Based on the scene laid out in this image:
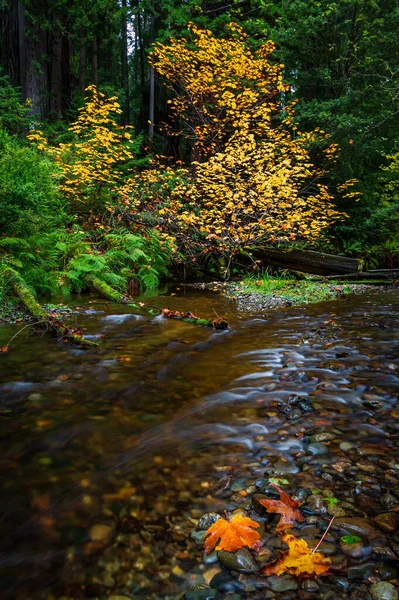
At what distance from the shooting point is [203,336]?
5371 mm

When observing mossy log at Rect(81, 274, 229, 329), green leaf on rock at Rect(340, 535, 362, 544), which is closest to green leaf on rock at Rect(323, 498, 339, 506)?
green leaf on rock at Rect(340, 535, 362, 544)

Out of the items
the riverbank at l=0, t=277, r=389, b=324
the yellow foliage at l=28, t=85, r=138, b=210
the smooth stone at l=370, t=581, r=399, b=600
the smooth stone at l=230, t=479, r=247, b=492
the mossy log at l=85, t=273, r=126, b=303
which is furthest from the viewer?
the yellow foliage at l=28, t=85, r=138, b=210

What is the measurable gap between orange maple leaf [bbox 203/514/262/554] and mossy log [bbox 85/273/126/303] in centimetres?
604

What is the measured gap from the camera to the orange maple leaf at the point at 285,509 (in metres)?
1.81

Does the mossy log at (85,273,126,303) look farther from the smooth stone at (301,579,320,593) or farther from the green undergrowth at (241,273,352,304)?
the smooth stone at (301,579,320,593)

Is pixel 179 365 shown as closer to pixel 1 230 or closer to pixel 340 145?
pixel 1 230

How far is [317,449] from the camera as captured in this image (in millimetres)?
2410

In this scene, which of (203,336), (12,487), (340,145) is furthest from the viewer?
(340,145)

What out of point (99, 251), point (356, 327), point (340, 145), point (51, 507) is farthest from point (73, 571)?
point (340, 145)

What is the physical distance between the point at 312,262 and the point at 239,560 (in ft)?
33.8

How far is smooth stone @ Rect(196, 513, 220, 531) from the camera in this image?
1.82m

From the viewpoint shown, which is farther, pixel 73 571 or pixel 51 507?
pixel 51 507

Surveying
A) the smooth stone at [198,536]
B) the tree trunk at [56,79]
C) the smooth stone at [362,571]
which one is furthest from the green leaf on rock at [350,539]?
the tree trunk at [56,79]

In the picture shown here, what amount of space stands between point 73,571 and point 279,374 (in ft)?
8.30
